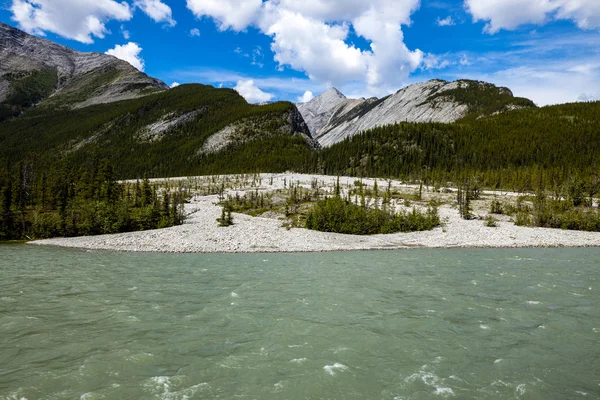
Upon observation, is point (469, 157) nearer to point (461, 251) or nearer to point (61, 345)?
point (461, 251)

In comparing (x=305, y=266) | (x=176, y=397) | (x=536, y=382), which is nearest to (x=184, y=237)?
(x=305, y=266)

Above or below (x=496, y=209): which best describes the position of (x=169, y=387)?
below

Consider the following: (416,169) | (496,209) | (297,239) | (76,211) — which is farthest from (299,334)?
(416,169)

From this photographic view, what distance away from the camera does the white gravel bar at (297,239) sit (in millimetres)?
45956

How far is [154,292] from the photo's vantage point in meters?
22.5

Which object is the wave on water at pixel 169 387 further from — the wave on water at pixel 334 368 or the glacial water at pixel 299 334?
the wave on water at pixel 334 368

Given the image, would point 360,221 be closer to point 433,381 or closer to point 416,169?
A: point 433,381

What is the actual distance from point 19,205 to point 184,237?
129 ft

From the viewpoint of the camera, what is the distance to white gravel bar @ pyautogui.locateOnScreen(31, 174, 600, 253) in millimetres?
45956

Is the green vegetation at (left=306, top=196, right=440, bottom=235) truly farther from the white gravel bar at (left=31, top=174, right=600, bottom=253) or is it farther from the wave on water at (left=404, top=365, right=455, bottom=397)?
the wave on water at (left=404, top=365, right=455, bottom=397)

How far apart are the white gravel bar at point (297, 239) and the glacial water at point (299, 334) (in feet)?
53.3

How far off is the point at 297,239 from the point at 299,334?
35307 mm

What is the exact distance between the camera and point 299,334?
50.8ft

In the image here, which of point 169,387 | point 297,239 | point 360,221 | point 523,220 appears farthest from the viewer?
point 523,220
